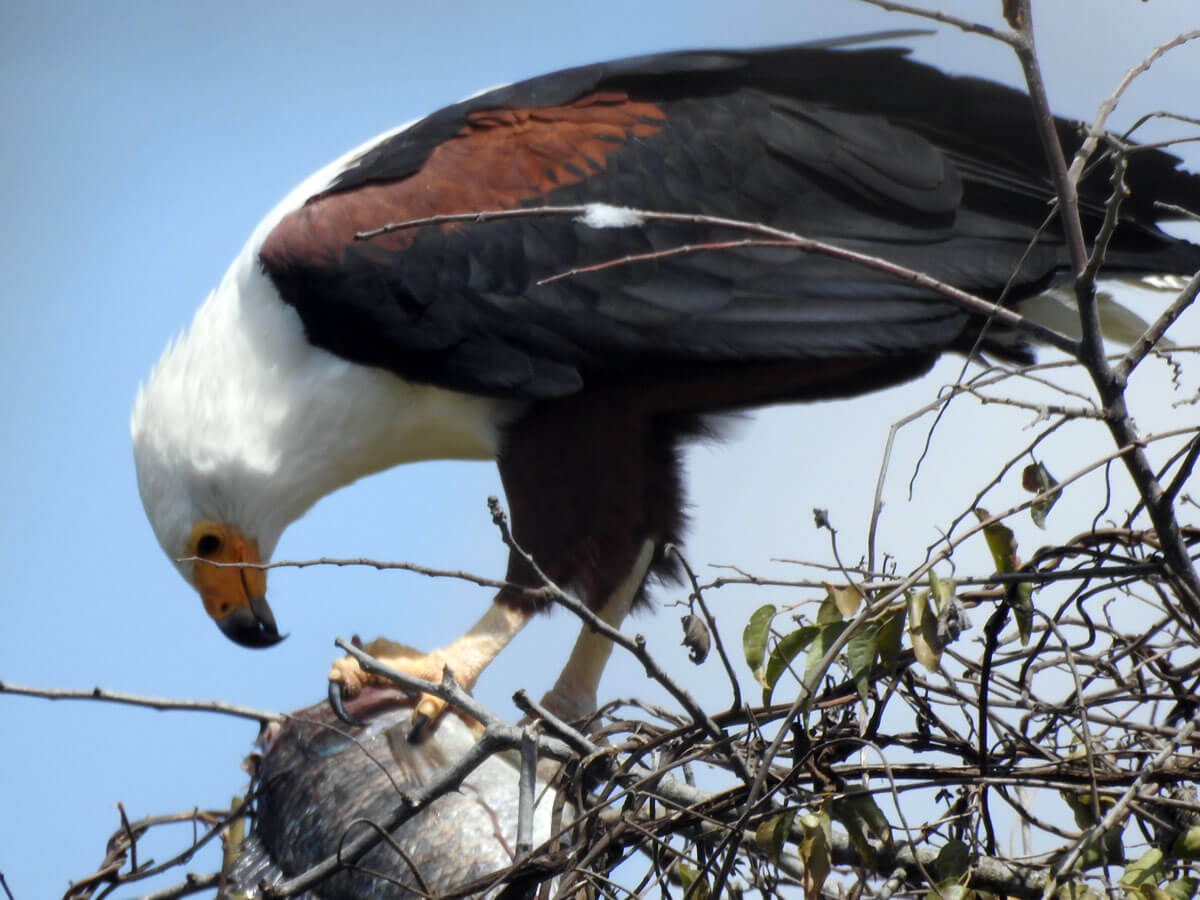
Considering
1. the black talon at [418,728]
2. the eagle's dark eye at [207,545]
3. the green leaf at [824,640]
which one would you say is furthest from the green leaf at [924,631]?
the eagle's dark eye at [207,545]

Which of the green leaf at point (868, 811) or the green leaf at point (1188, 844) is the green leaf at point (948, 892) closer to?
the green leaf at point (868, 811)

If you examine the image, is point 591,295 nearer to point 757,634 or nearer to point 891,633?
point 757,634

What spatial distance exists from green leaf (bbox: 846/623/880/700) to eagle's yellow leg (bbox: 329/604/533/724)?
1.47 metres

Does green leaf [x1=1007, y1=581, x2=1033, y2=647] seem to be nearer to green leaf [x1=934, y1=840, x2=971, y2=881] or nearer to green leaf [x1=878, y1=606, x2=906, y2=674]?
green leaf [x1=878, y1=606, x2=906, y2=674]

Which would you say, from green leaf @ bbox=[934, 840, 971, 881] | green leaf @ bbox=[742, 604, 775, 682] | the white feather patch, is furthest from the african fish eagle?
green leaf @ bbox=[934, 840, 971, 881]

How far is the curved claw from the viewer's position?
306 cm

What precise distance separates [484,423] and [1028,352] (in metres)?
1.43

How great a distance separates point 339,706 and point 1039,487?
1629mm

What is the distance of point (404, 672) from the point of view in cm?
302

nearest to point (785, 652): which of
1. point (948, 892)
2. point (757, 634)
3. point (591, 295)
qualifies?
point (757, 634)

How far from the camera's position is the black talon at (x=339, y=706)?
3.06m

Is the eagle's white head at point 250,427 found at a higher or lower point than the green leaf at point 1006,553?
higher

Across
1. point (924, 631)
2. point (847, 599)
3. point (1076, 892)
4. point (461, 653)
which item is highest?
point (461, 653)

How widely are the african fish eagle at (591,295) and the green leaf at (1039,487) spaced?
1278 millimetres
